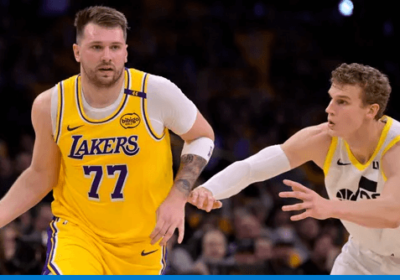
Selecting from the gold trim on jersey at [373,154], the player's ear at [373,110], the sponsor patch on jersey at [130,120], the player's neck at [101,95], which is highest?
the player's neck at [101,95]

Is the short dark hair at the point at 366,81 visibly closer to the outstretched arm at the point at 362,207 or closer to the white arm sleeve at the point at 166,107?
the outstretched arm at the point at 362,207

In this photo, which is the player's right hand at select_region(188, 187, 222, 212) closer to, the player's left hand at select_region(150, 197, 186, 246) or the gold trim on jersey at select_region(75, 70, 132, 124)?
the player's left hand at select_region(150, 197, 186, 246)

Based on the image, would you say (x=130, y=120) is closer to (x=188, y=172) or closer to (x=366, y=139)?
(x=188, y=172)

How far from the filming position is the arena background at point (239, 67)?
9375 mm

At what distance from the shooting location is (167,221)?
4.11m

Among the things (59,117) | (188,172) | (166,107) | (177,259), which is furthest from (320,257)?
(59,117)

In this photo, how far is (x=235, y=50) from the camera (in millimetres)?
12977

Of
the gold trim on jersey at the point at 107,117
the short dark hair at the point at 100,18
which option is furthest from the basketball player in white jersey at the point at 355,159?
the short dark hair at the point at 100,18

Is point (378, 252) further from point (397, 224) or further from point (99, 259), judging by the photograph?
point (99, 259)

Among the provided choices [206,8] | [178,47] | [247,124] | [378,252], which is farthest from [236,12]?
[378,252]

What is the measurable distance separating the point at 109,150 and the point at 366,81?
186cm

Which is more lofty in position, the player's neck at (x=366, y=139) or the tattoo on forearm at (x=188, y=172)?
the player's neck at (x=366, y=139)

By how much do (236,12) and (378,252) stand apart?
900cm

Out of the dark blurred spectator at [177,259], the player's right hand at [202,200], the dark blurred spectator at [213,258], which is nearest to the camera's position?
the player's right hand at [202,200]
